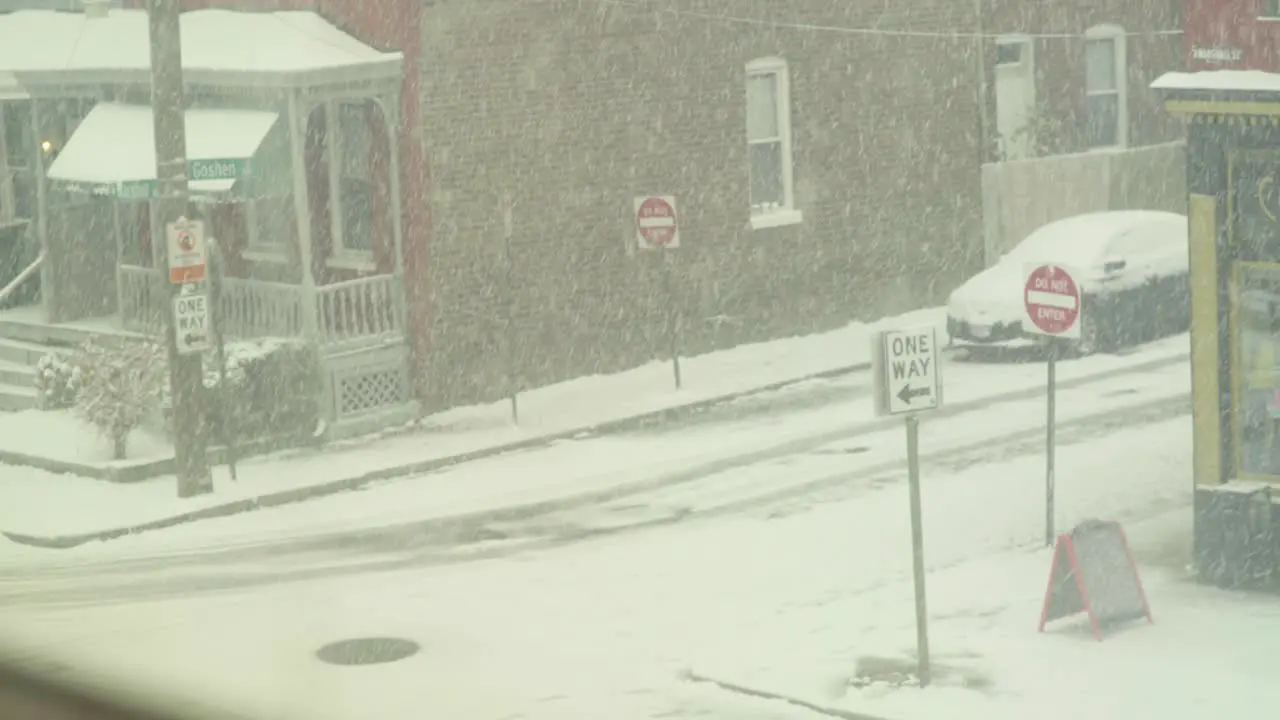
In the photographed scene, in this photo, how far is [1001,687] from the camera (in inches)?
446

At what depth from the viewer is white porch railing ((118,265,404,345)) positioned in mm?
20109

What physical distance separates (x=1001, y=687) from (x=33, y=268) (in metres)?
15.4

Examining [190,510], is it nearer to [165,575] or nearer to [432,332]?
[165,575]

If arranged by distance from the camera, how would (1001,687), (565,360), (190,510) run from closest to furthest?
(1001,687) → (190,510) → (565,360)

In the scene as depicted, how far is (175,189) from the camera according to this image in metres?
17.2

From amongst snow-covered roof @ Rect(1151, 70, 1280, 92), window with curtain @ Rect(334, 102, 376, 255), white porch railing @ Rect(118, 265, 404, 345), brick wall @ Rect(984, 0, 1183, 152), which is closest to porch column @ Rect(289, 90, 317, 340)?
white porch railing @ Rect(118, 265, 404, 345)

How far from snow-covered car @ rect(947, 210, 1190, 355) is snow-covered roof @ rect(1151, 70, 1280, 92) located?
8799mm

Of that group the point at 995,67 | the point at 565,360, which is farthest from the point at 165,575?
the point at 995,67

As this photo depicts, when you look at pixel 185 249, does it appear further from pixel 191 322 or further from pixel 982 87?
pixel 982 87

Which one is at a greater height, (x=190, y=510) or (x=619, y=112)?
(x=619, y=112)

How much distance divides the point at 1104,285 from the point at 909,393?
37.7 feet

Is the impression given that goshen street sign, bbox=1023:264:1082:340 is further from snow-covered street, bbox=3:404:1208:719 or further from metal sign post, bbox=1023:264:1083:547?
snow-covered street, bbox=3:404:1208:719

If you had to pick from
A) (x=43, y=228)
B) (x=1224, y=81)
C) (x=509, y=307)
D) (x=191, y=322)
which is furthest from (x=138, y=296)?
(x=1224, y=81)

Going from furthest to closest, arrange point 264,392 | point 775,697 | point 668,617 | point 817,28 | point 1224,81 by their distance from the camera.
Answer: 1. point 817,28
2. point 264,392
3. point 668,617
4. point 1224,81
5. point 775,697
